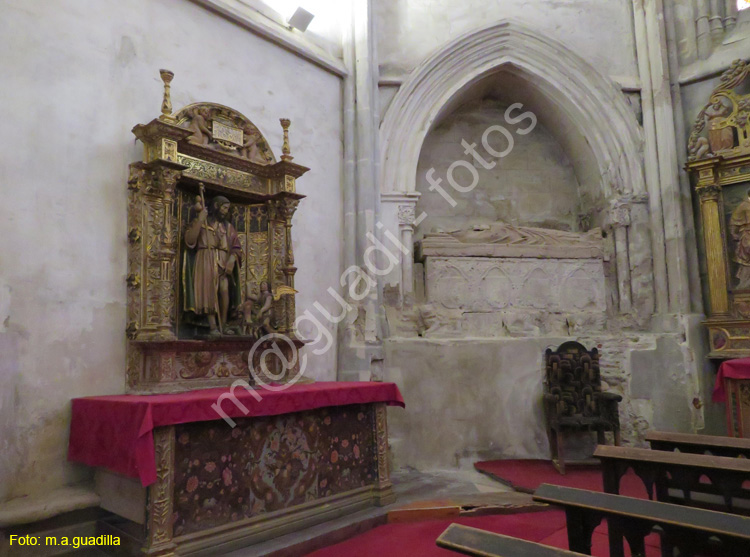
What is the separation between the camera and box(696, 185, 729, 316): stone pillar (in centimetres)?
564

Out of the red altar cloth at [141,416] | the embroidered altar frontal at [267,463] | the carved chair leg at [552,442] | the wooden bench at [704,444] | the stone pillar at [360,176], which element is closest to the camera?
the red altar cloth at [141,416]

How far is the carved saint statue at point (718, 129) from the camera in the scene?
580 centimetres

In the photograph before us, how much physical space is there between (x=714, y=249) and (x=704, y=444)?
3141mm

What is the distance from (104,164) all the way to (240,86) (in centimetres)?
155

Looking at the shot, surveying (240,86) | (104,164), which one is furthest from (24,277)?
(240,86)

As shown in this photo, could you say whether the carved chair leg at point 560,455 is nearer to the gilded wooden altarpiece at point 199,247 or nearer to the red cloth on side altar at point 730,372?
the red cloth on side altar at point 730,372

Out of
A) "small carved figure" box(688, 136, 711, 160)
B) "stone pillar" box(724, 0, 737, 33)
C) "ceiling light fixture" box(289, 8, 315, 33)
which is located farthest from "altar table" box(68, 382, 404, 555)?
"stone pillar" box(724, 0, 737, 33)

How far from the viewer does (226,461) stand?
3.22m

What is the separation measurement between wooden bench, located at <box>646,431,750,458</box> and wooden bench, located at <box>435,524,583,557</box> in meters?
1.78

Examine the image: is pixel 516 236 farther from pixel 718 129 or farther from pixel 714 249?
pixel 718 129

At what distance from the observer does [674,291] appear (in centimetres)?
589

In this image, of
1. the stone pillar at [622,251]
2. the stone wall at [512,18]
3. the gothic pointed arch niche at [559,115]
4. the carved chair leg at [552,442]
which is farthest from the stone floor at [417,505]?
the stone wall at [512,18]

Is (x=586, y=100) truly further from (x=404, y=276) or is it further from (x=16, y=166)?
(x=16, y=166)

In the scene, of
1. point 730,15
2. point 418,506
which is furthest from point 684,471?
point 730,15
